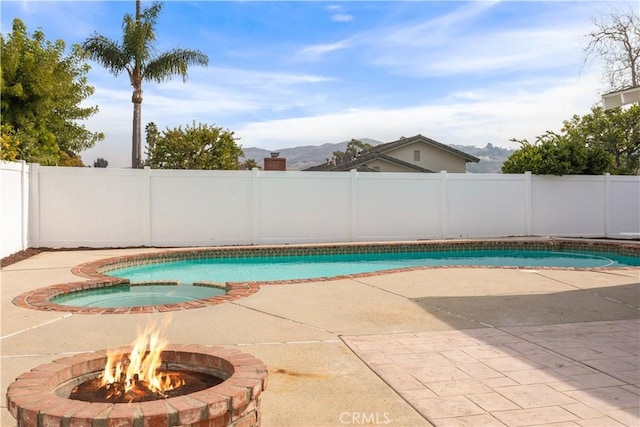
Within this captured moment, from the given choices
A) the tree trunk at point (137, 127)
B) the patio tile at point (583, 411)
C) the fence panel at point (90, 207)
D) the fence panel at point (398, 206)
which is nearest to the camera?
the patio tile at point (583, 411)

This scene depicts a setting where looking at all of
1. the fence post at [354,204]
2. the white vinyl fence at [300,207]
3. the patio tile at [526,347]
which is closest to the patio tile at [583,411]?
the patio tile at [526,347]

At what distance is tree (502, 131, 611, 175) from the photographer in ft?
56.8

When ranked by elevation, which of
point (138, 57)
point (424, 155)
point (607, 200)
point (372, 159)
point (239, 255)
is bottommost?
point (239, 255)

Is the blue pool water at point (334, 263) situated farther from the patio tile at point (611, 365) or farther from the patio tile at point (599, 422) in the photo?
the patio tile at point (599, 422)

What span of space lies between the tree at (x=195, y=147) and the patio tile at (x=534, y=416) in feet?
83.6

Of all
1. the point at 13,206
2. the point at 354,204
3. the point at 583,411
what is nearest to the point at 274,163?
the point at 354,204

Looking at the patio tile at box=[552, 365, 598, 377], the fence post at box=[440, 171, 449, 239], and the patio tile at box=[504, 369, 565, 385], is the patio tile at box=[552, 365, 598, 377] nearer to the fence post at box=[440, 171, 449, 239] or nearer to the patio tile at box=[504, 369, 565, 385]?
the patio tile at box=[504, 369, 565, 385]

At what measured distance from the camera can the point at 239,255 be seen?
44.4 feet

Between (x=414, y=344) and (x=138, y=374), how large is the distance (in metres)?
2.80

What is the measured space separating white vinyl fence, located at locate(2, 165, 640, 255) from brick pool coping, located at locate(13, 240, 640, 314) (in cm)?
125

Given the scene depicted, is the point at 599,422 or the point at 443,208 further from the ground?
the point at 443,208

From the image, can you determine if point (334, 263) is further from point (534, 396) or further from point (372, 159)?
point (372, 159)

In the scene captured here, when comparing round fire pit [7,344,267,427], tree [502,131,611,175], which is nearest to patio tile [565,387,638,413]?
round fire pit [7,344,267,427]

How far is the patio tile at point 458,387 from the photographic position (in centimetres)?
378
